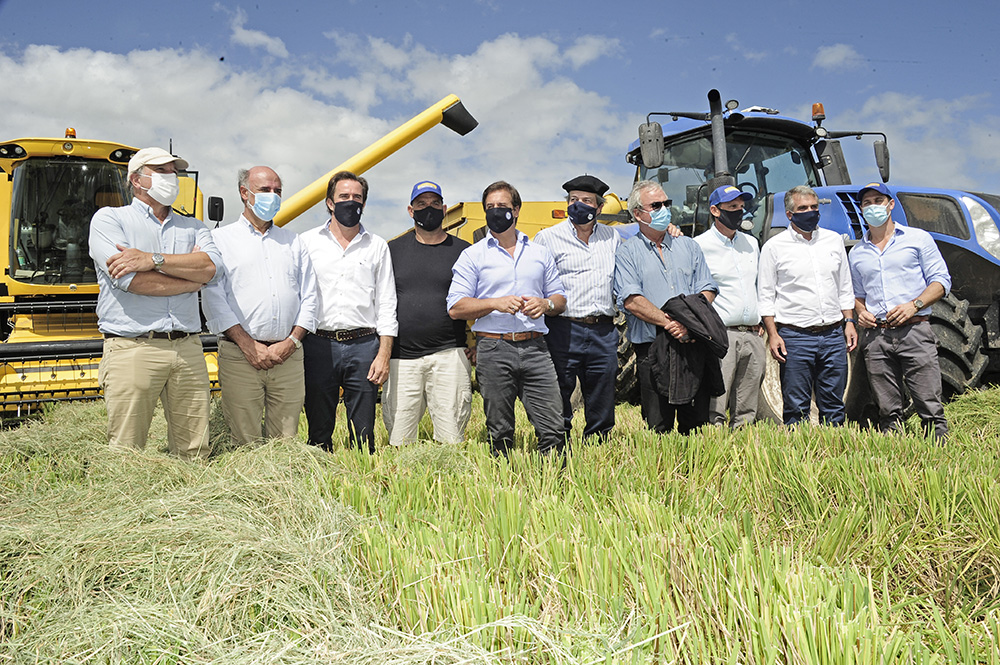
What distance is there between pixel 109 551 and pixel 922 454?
371 cm

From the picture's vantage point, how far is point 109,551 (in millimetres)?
2340

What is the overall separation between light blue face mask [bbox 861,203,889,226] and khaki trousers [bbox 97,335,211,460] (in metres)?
4.42

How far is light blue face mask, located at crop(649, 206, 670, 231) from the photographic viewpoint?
15.0ft

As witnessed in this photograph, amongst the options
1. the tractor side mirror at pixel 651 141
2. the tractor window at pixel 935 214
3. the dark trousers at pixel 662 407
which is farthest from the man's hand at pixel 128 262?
the tractor window at pixel 935 214

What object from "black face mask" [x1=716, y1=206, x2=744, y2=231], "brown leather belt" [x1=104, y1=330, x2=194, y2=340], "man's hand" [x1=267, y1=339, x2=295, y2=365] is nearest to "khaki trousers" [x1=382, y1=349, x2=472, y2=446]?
"man's hand" [x1=267, y1=339, x2=295, y2=365]

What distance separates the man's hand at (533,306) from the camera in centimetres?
402

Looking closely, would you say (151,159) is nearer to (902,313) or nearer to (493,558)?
(493,558)

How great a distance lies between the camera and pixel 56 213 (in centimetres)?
718

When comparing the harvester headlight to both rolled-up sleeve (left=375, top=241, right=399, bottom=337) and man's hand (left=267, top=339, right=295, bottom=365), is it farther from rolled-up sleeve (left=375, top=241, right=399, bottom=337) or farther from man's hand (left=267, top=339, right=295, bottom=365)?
man's hand (left=267, top=339, right=295, bottom=365)

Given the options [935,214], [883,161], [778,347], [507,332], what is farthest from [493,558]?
[883,161]

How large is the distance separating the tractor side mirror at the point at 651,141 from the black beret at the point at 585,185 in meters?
1.26

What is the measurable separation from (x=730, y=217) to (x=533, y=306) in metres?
1.72

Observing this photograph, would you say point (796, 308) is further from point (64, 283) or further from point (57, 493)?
point (64, 283)

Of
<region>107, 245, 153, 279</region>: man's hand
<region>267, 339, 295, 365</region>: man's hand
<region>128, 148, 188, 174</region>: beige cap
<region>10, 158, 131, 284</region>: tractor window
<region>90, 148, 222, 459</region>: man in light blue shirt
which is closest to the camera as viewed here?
<region>107, 245, 153, 279</region>: man's hand
